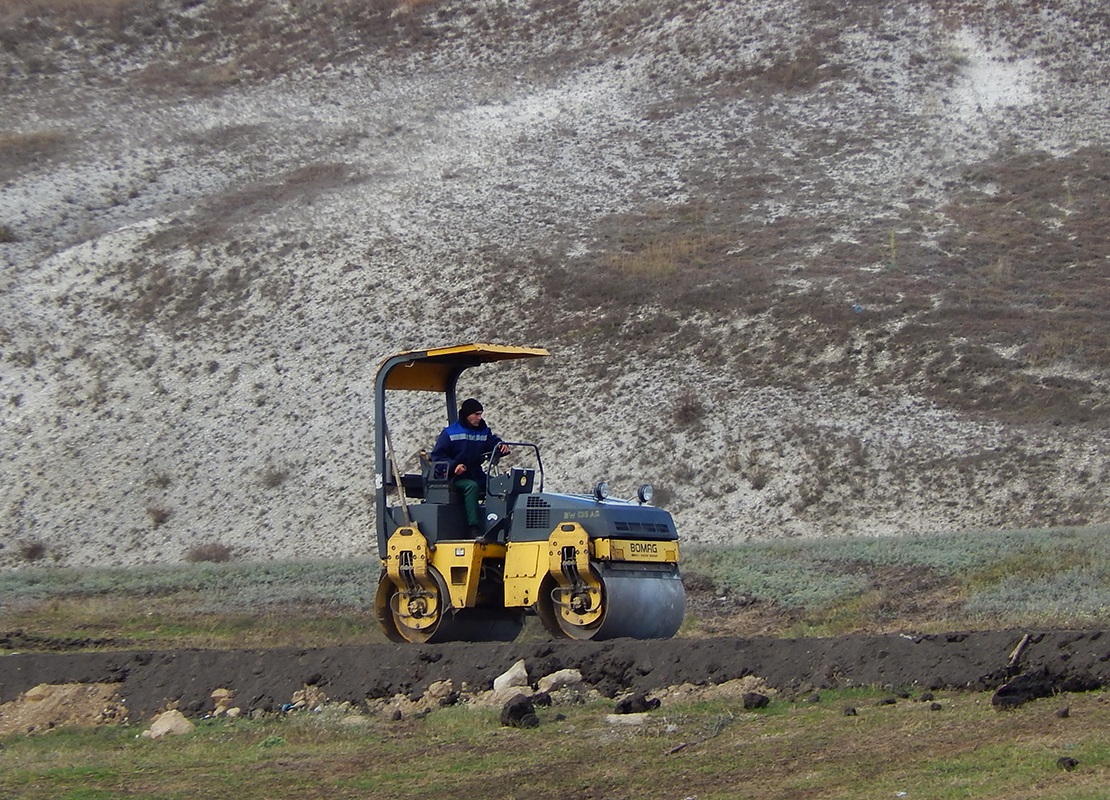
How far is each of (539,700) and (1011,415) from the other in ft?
78.5

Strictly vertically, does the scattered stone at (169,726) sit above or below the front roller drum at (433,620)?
below

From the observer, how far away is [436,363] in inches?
607

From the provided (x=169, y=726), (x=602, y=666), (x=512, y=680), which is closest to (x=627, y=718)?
(x=602, y=666)

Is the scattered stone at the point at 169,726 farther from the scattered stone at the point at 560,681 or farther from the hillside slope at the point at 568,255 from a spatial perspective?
the hillside slope at the point at 568,255

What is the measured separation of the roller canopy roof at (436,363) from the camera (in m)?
14.6

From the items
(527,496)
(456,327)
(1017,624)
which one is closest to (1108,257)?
(456,327)

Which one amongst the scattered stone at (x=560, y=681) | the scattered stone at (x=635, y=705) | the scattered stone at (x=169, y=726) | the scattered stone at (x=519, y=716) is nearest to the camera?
the scattered stone at (x=519, y=716)

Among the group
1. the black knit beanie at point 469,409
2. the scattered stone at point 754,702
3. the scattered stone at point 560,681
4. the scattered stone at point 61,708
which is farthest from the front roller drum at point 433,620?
the scattered stone at point 754,702

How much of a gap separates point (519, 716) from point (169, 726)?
3.13m

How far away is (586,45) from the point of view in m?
55.4

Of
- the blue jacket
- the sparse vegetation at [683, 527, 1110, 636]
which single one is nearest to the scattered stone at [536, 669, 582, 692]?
the blue jacket

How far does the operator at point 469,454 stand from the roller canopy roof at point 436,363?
1.72 feet

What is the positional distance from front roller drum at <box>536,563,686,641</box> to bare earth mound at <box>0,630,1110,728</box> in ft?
3.01

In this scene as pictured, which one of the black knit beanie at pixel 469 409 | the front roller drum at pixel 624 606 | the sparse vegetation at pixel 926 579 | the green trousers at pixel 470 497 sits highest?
the black knit beanie at pixel 469 409
